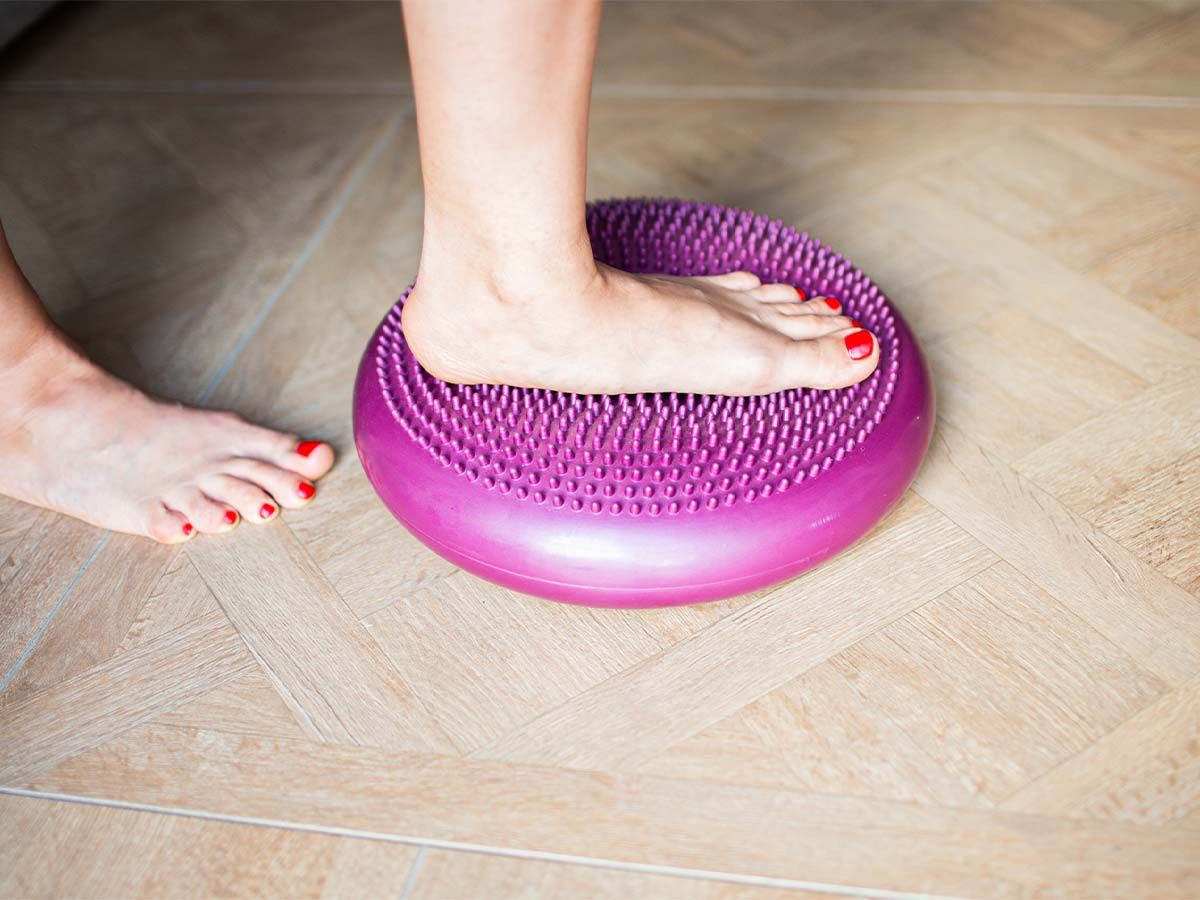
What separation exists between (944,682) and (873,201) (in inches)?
28.0

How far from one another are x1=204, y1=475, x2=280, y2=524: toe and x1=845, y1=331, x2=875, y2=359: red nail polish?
498 millimetres

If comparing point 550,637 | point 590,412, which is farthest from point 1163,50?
point 550,637

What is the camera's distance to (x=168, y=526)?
0.93m

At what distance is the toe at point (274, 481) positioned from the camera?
0.96 meters

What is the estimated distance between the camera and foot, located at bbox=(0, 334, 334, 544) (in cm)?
94

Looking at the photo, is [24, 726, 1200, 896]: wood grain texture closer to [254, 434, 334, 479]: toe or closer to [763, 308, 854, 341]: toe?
[254, 434, 334, 479]: toe

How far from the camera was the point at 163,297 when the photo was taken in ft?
4.13

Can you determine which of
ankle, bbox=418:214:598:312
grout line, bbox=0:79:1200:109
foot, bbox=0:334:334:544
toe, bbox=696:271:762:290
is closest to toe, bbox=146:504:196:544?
foot, bbox=0:334:334:544

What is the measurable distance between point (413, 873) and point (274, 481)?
0.39 meters

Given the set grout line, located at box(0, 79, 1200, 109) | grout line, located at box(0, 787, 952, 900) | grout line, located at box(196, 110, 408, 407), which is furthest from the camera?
grout line, located at box(0, 79, 1200, 109)

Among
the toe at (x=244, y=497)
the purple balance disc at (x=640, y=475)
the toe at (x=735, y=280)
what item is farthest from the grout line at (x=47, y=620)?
the toe at (x=735, y=280)

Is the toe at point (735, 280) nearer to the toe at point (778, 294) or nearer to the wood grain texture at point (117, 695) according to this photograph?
the toe at point (778, 294)

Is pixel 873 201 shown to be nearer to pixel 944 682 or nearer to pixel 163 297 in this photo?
pixel 944 682

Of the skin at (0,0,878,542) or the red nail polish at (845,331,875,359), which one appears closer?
the skin at (0,0,878,542)
